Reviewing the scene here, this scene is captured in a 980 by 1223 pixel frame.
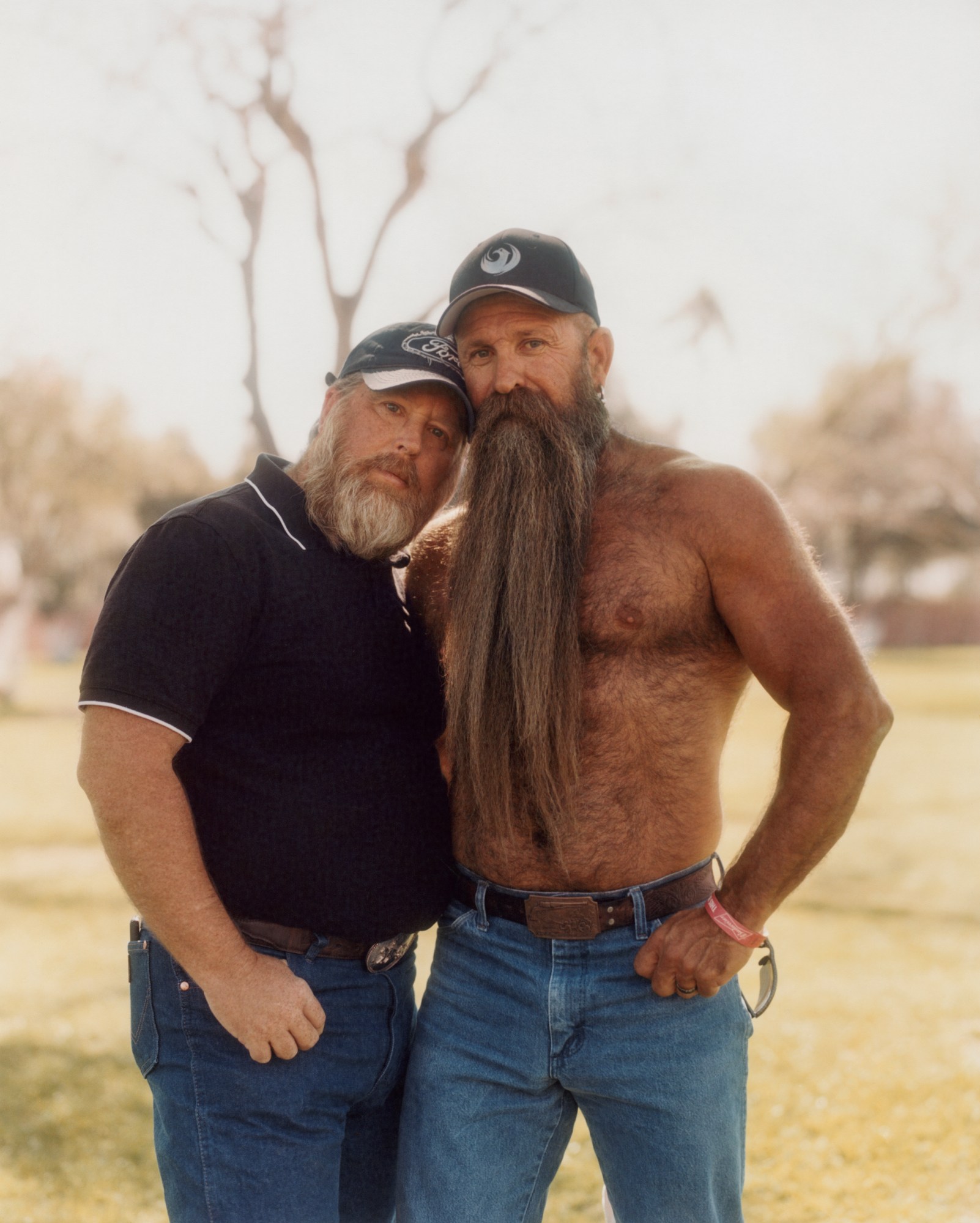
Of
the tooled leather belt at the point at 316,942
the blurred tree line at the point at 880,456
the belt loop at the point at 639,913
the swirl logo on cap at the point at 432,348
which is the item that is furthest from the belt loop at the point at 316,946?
the blurred tree line at the point at 880,456

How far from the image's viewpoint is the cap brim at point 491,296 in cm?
296

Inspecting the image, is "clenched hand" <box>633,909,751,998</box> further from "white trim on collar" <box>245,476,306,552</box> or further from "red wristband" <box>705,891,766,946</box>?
"white trim on collar" <box>245,476,306,552</box>

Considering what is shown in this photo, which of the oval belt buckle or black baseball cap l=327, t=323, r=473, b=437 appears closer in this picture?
the oval belt buckle

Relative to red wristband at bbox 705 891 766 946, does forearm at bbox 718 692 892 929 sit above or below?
above

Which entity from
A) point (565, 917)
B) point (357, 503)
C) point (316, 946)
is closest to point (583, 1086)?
point (565, 917)

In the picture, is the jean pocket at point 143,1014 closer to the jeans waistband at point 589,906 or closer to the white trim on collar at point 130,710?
the white trim on collar at point 130,710

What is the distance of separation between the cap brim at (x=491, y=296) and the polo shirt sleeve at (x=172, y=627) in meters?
1.03

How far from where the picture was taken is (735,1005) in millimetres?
2756

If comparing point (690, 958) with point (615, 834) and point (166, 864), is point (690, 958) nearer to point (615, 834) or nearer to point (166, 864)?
point (615, 834)

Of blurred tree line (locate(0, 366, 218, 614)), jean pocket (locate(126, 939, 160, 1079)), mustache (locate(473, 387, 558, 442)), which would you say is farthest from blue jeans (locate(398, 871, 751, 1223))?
blurred tree line (locate(0, 366, 218, 614))

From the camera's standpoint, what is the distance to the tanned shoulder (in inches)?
118

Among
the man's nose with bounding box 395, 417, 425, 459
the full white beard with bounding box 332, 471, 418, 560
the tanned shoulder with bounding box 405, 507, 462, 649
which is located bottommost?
the tanned shoulder with bounding box 405, 507, 462, 649

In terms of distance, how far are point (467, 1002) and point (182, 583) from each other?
1248mm

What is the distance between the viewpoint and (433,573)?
3.14 metres
